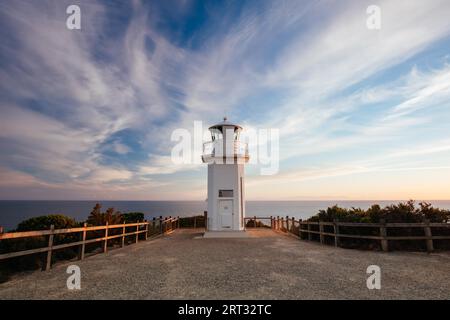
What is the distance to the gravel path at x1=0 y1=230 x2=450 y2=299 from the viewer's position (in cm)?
432

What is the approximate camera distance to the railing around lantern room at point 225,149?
13848mm

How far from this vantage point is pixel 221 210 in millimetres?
13797

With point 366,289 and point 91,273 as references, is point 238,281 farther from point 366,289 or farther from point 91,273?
point 91,273

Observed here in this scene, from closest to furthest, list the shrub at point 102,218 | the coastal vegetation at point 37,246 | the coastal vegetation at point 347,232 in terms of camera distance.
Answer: the coastal vegetation at point 37,246 < the coastal vegetation at point 347,232 < the shrub at point 102,218

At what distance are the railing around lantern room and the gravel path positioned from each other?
6634 millimetres

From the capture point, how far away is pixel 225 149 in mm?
13930

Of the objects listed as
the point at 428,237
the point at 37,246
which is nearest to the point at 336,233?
the point at 428,237

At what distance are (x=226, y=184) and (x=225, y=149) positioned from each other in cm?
189

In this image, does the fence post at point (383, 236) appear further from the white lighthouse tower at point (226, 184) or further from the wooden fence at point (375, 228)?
the white lighthouse tower at point (226, 184)

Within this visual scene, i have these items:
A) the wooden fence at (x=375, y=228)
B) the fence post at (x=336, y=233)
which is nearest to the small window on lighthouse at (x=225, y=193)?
Answer: the wooden fence at (x=375, y=228)

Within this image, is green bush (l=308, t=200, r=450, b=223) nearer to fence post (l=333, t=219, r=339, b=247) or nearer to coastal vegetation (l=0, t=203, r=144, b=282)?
fence post (l=333, t=219, r=339, b=247)

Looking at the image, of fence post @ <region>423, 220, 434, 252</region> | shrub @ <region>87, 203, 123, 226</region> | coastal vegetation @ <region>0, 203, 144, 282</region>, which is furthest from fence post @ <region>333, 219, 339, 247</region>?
shrub @ <region>87, 203, 123, 226</region>
